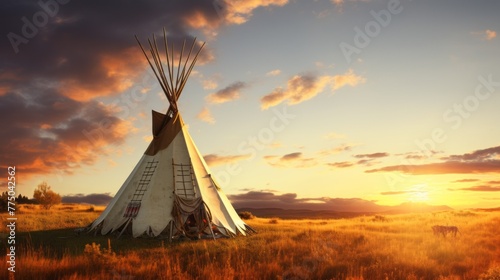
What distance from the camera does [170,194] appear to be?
56.8ft

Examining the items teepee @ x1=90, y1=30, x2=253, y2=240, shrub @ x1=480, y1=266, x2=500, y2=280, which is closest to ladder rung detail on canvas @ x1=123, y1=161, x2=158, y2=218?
teepee @ x1=90, y1=30, x2=253, y2=240

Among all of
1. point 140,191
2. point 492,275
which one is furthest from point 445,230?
point 140,191

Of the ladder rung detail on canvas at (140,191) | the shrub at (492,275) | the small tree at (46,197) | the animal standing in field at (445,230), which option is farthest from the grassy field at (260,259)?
the small tree at (46,197)

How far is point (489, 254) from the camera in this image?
41.1 ft

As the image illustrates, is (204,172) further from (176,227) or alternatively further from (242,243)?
(242,243)

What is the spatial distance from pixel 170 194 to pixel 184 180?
939 millimetres

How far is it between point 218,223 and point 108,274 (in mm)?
9071

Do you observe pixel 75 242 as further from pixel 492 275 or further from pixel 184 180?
pixel 492 275

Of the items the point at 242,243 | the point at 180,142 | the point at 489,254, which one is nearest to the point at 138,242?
the point at 242,243

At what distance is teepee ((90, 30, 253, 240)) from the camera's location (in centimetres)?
1670

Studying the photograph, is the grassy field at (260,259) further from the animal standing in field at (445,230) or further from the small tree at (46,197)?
the small tree at (46,197)

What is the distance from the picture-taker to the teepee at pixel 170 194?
54.8 ft

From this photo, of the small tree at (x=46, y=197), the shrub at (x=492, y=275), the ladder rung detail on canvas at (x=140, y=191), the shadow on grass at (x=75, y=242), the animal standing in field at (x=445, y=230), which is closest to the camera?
the shrub at (x=492, y=275)

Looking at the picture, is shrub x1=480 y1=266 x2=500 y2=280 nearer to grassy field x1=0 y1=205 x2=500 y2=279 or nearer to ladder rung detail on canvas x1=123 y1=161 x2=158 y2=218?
grassy field x1=0 y1=205 x2=500 y2=279
